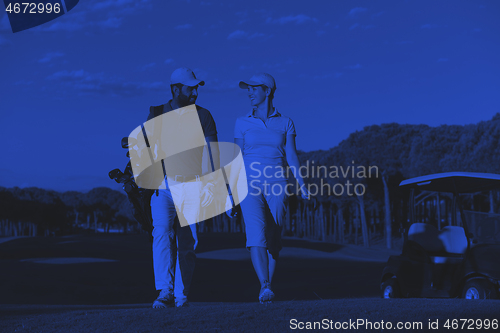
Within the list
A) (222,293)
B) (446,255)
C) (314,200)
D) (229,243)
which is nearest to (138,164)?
(314,200)

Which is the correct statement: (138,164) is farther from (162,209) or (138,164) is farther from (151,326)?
(151,326)

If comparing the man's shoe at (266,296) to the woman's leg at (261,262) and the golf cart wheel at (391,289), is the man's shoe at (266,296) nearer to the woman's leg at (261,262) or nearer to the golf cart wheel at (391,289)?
the woman's leg at (261,262)

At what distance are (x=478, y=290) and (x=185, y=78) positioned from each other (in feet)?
16.5

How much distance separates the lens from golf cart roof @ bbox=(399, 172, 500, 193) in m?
9.58

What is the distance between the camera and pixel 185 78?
7.15 metres

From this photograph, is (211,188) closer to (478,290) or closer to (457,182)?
(478,290)

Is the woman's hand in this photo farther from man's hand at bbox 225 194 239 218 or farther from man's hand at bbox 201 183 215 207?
man's hand at bbox 201 183 215 207

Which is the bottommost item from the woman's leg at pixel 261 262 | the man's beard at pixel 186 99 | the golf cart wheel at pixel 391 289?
the golf cart wheel at pixel 391 289

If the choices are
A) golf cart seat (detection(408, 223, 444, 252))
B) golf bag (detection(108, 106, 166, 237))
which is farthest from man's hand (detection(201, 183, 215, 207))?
golf cart seat (detection(408, 223, 444, 252))

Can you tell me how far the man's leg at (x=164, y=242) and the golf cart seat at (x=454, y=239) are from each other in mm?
4868

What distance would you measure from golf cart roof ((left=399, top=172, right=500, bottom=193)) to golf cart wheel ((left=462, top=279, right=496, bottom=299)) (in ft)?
5.53

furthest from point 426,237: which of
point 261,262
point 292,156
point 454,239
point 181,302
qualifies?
point 181,302

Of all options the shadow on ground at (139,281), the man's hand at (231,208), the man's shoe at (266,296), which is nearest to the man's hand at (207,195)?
the man's hand at (231,208)

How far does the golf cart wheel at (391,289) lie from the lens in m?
10.3
